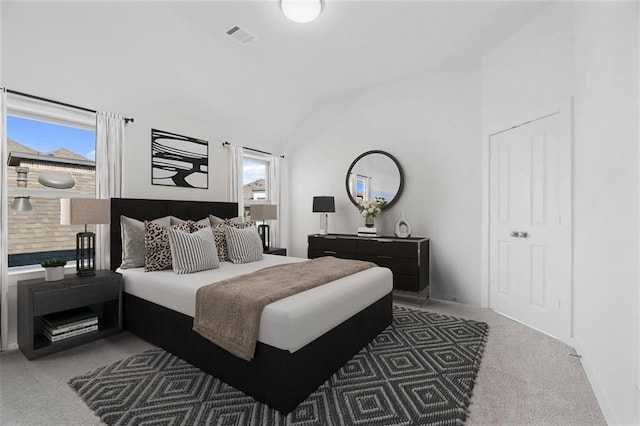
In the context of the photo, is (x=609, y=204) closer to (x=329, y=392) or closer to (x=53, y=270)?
(x=329, y=392)

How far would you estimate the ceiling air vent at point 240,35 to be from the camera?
3.23m

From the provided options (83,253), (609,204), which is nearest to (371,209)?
(609,204)

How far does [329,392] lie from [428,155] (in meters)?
3.25

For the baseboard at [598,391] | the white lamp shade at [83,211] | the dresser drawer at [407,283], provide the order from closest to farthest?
1. the baseboard at [598,391]
2. the white lamp shade at [83,211]
3. the dresser drawer at [407,283]

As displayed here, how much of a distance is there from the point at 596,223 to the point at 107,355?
375 centimetres

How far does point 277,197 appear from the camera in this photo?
5441mm

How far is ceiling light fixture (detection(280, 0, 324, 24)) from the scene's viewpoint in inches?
102

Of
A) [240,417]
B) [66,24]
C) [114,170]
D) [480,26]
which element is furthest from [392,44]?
[240,417]

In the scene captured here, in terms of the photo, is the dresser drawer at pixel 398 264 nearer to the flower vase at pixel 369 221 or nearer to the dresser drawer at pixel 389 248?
the dresser drawer at pixel 389 248

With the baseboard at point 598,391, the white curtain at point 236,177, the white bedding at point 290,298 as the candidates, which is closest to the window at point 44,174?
the white bedding at point 290,298

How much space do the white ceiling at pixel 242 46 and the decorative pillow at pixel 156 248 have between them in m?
1.60

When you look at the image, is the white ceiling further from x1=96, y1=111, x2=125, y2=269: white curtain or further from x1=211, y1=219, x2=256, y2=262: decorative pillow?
x1=211, y1=219, x2=256, y2=262: decorative pillow

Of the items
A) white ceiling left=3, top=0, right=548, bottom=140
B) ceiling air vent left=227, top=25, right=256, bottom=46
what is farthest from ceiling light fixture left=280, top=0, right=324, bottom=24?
ceiling air vent left=227, top=25, right=256, bottom=46

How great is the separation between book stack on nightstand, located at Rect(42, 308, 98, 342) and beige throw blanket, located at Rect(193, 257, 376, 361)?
1.24 m
